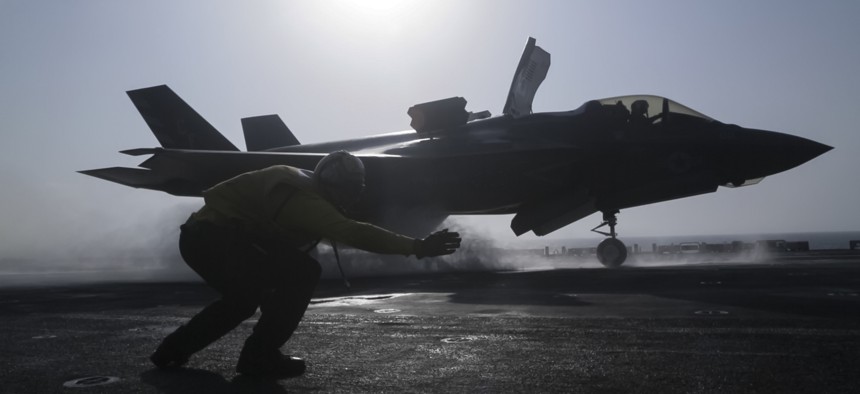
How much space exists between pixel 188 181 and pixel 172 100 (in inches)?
141

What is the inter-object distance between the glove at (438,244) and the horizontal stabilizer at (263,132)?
18.5 meters

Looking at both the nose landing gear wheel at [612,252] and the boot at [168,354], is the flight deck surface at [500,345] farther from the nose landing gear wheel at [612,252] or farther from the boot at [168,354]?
the nose landing gear wheel at [612,252]

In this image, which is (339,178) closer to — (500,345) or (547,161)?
(500,345)

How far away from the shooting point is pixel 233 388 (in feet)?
12.5

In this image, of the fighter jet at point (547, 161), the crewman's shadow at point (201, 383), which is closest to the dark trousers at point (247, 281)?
the crewman's shadow at point (201, 383)

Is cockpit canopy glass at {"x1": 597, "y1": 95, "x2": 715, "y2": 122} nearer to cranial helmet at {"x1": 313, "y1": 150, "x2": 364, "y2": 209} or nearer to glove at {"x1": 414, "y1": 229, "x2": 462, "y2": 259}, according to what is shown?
cranial helmet at {"x1": 313, "y1": 150, "x2": 364, "y2": 209}

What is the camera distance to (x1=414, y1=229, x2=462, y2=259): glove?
12.2ft

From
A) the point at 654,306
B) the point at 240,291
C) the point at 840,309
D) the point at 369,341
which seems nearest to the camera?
the point at 240,291

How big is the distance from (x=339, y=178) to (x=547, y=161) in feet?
36.0

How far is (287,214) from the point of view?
4035 mm

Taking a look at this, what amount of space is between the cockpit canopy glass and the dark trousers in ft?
39.9

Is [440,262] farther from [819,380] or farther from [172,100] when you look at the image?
[819,380]

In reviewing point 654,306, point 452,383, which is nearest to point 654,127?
point 654,306

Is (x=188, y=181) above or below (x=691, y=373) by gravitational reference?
above
